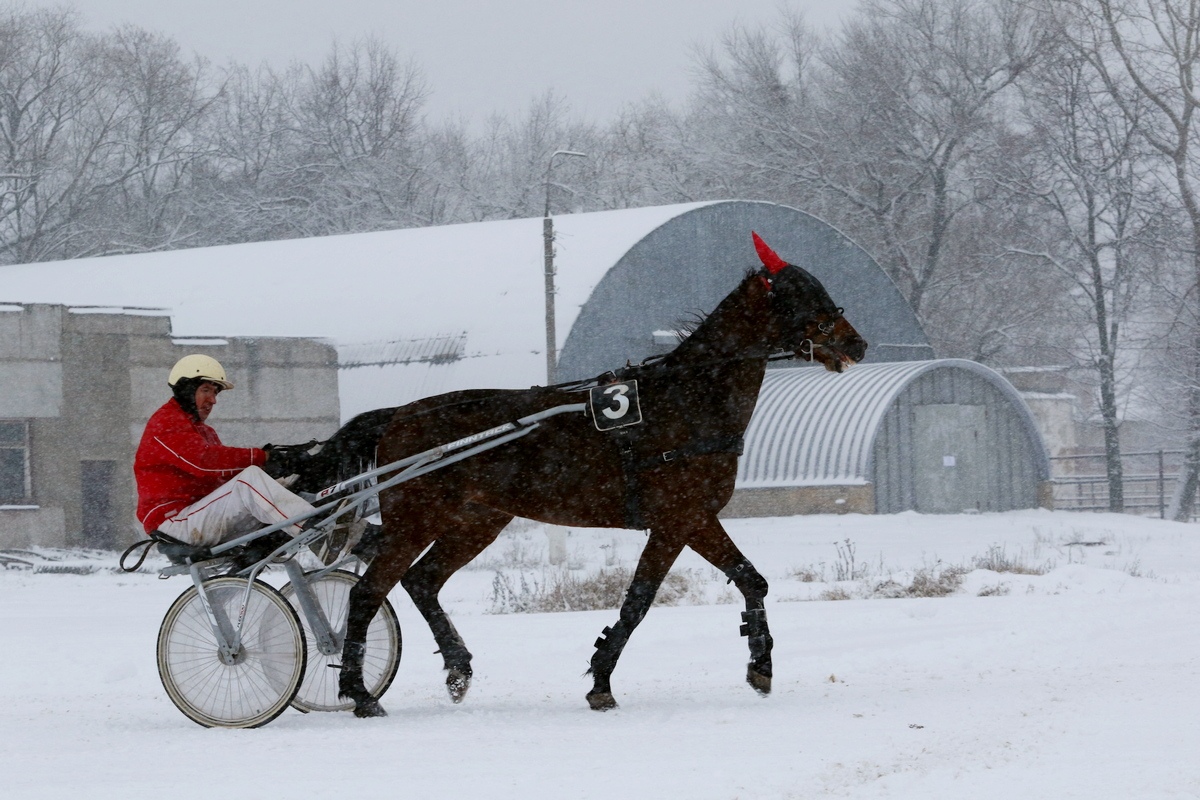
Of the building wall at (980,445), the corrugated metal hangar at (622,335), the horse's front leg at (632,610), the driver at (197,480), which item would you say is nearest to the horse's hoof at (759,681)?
the horse's front leg at (632,610)

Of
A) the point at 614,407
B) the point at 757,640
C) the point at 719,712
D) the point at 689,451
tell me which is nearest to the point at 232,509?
the point at 614,407

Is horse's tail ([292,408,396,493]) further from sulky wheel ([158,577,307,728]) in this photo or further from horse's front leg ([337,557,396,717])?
sulky wheel ([158,577,307,728])

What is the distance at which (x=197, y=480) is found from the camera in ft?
27.7

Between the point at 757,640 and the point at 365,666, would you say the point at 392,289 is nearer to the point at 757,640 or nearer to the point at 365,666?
the point at 365,666

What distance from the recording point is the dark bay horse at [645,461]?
26.9 ft

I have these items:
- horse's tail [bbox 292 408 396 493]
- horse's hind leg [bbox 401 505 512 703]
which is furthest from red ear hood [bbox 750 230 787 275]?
horse's tail [bbox 292 408 396 493]

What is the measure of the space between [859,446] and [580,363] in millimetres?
5646

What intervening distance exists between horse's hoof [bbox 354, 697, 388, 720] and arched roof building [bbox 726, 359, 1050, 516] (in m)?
23.6

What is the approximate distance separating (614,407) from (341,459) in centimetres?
165

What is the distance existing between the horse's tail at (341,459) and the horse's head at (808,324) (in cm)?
220

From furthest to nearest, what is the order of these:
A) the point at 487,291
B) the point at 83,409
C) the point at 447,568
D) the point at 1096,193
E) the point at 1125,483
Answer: the point at 1125,483 → the point at 1096,193 → the point at 487,291 → the point at 83,409 → the point at 447,568

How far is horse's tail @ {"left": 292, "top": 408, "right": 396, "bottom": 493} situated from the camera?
351 inches

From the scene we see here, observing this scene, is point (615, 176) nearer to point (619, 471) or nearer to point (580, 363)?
point (580, 363)

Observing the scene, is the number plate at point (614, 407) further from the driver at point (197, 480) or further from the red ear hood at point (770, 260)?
the driver at point (197, 480)
